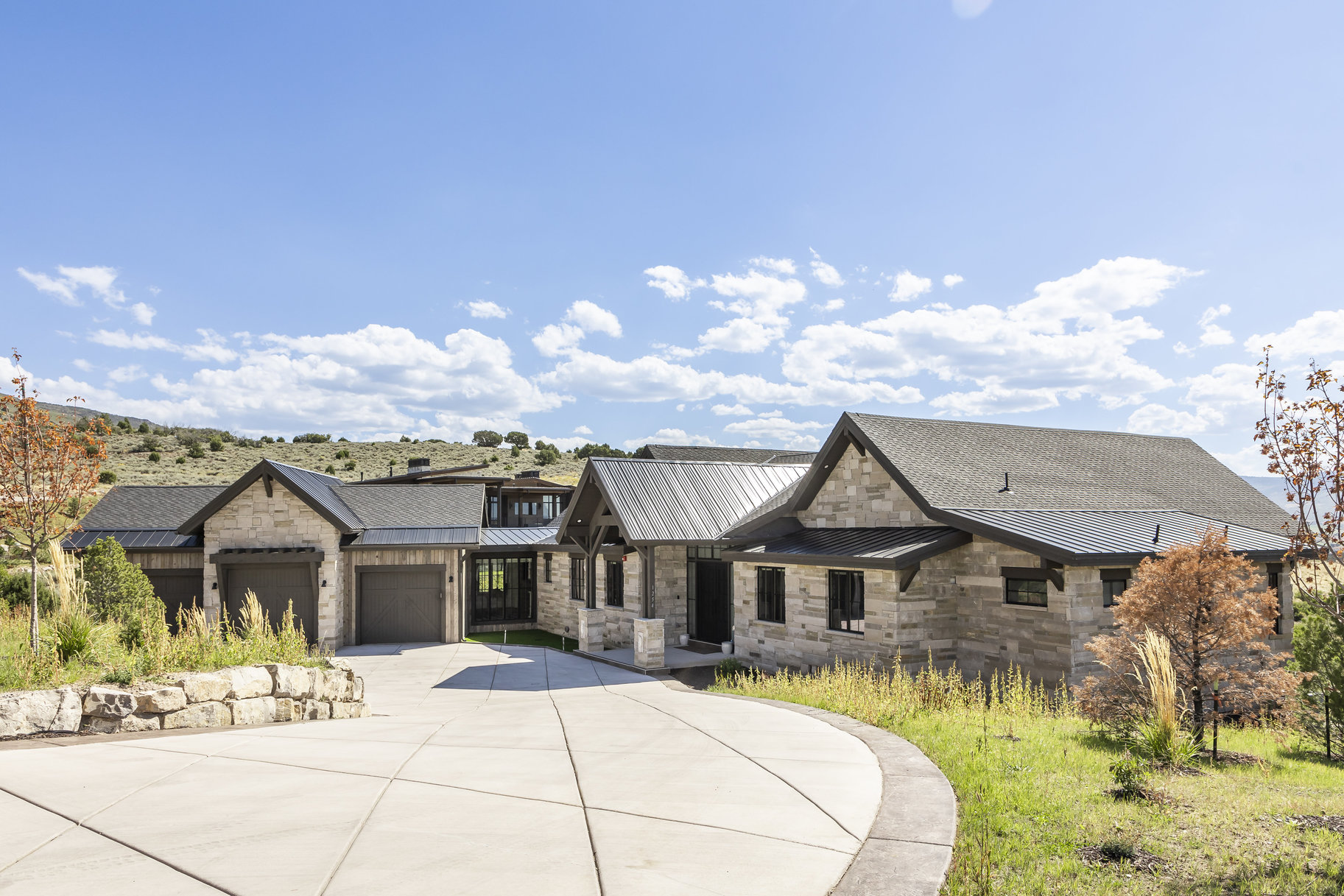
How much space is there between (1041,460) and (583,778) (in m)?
16.2

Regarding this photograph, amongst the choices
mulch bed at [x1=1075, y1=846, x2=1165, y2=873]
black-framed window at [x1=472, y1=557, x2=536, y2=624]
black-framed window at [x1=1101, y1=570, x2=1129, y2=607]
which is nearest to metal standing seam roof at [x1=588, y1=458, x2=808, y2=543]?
black-framed window at [x1=472, y1=557, x2=536, y2=624]

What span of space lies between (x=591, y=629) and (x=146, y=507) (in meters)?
15.4

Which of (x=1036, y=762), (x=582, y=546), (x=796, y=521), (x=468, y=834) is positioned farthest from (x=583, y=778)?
(x=582, y=546)

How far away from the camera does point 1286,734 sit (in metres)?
10.8

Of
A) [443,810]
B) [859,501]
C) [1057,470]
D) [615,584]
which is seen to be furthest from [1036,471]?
[443,810]

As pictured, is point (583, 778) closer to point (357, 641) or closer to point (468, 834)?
point (468, 834)

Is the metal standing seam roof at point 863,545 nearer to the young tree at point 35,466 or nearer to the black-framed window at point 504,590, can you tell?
the black-framed window at point 504,590

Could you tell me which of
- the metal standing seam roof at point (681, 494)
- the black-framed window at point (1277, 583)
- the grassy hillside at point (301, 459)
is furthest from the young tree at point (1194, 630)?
the grassy hillside at point (301, 459)

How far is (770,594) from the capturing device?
725 inches

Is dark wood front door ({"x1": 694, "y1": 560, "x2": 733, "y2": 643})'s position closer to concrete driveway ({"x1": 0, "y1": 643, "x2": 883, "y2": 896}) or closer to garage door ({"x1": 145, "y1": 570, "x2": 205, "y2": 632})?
concrete driveway ({"x1": 0, "y1": 643, "x2": 883, "y2": 896})

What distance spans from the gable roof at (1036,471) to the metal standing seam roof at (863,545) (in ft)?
1.78

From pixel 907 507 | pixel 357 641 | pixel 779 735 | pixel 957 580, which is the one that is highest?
pixel 907 507

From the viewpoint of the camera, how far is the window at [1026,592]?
1373 centimetres

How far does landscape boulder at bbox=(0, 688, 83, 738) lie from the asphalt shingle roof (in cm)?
1354
